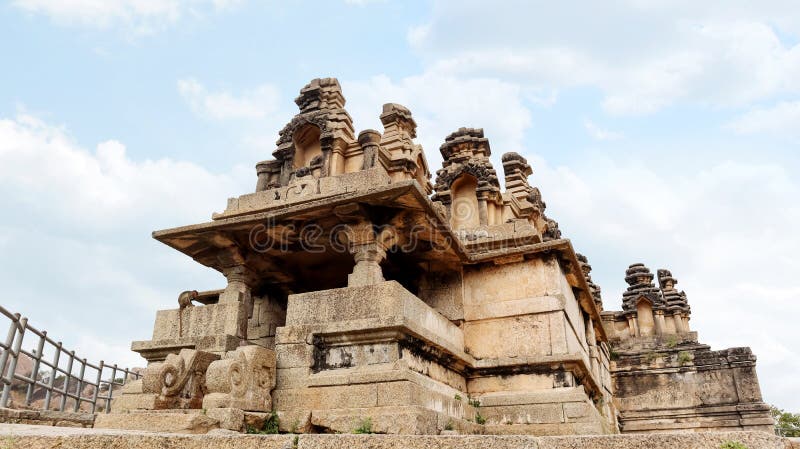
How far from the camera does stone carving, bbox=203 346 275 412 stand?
23.3 ft

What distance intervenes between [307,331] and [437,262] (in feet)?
10.9

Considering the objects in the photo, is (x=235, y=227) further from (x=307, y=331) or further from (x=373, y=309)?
(x=373, y=309)

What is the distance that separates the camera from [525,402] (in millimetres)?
9328

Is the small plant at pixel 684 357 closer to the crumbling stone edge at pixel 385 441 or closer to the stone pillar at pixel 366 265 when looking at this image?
the stone pillar at pixel 366 265

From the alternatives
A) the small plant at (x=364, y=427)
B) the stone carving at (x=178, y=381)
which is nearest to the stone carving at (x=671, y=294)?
the small plant at (x=364, y=427)

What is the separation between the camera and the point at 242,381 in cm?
736

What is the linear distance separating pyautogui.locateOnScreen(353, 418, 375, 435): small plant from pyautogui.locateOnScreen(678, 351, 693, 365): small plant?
15.6 metres

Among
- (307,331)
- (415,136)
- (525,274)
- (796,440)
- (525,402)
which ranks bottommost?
(796,440)

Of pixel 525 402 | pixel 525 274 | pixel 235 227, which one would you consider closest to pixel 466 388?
pixel 525 402

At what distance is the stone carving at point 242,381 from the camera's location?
7.11 m

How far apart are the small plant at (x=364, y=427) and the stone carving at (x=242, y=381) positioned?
141cm

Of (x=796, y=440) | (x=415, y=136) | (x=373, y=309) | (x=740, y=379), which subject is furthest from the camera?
(x=740, y=379)

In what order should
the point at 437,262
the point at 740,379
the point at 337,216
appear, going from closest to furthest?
the point at 337,216, the point at 437,262, the point at 740,379

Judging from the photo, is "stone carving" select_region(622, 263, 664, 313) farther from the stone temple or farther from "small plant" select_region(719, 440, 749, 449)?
"small plant" select_region(719, 440, 749, 449)
